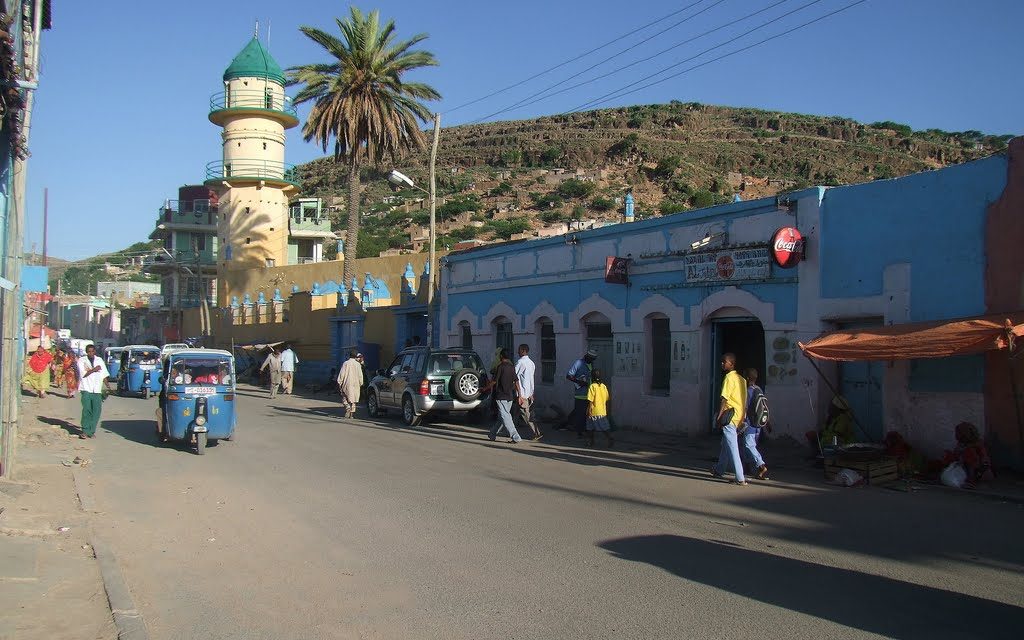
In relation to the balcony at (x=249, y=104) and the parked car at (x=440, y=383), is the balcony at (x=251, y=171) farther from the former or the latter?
the parked car at (x=440, y=383)

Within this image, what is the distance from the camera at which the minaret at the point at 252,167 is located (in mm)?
55031

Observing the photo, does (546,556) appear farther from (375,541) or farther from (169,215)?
(169,215)

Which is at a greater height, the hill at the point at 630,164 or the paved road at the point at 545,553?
the hill at the point at 630,164

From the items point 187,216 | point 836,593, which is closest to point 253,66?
point 187,216

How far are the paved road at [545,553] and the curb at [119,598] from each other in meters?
0.14

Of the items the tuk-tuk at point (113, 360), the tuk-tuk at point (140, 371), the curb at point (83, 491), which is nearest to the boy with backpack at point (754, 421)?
the curb at point (83, 491)

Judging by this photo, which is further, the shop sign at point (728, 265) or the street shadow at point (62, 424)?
the street shadow at point (62, 424)

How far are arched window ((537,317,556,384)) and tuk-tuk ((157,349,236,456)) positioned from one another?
9694 mm

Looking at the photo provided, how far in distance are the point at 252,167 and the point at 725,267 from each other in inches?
1757

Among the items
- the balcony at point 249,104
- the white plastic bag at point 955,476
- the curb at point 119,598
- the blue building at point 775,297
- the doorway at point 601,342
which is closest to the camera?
the curb at point 119,598

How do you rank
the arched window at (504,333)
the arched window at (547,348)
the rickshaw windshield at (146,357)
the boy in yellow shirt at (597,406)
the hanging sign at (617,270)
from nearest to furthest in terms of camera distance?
the boy in yellow shirt at (597,406) → the hanging sign at (617,270) → the arched window at (547,348) → the arched window at (504,333) → the rickshaw windshield at (146,357)

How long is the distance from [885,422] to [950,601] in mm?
7948

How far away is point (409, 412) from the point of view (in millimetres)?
21266

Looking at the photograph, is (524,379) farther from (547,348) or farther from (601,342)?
(547,348)
